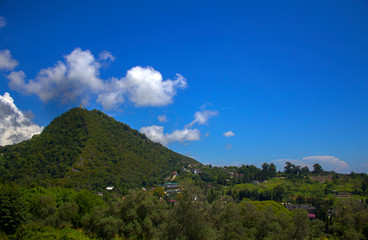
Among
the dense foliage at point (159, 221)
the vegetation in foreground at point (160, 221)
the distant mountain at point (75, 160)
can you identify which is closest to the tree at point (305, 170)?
the distant mountain at point (75, 160)

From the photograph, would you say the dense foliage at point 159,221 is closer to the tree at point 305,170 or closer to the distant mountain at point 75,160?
the distant mountain at point 75,160

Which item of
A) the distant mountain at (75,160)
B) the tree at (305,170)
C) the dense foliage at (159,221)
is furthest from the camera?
the tree at (305,170)

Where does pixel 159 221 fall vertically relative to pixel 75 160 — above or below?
A: below

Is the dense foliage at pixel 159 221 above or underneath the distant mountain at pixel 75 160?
underneath

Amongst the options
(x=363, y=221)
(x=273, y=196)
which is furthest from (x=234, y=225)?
(x=273, y=196)

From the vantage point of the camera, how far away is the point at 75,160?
14150 centimetres

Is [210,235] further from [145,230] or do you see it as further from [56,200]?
[56,200]

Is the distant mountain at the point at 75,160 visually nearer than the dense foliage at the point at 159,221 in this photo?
No

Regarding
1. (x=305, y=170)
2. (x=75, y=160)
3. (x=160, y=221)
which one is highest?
(x=305, y=170)

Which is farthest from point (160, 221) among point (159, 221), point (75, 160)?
point (75, 160)

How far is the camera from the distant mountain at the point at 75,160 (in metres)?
127

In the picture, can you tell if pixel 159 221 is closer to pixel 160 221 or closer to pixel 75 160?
pixel 160 221

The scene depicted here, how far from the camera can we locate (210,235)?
29859mm

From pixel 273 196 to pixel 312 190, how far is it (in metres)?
31.8
